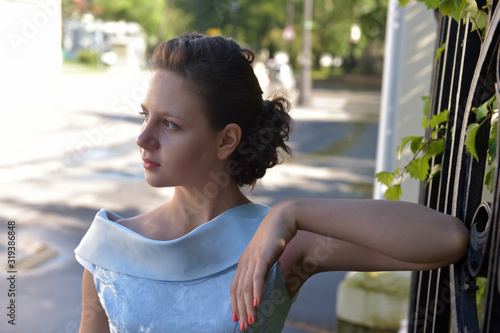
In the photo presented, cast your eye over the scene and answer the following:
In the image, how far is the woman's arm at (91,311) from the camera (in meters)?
1.45

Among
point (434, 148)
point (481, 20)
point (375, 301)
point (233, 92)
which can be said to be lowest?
point (375, 301)

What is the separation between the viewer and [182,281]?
1372 mm

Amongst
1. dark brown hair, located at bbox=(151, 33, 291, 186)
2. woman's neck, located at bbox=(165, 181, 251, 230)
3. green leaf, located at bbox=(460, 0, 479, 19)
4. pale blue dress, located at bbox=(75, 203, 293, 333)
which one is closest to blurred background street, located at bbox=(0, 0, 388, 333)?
dark brown hair, located at bbox=(151, 33, 291, 186)

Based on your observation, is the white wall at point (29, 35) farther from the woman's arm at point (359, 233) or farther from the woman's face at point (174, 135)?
the woman's arm at point (359, 233)

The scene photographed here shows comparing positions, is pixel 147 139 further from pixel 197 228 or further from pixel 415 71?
pixel 415 71

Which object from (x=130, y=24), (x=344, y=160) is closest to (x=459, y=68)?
(x=344, y=160)

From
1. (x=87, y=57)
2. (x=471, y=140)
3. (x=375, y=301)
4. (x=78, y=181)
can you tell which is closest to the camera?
(x=471, y=140)

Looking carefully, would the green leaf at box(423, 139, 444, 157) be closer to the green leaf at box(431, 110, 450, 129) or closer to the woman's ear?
the green leaf at box(431, 110, 450, 129)

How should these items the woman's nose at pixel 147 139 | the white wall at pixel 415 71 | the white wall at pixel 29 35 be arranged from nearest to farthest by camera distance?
the woman's nose at pixel 147 139 < the white wall at pixel 415 71 < the white wall at pixel 29 35

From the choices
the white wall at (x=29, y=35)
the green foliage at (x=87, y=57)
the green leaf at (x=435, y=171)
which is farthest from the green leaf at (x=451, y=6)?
the green foliage at (x=87, y=57)

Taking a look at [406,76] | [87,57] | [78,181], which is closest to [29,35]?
[78,181]

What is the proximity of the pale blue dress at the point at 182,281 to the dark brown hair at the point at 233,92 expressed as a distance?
0.59 feet

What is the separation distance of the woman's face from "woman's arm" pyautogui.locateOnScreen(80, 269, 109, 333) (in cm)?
33

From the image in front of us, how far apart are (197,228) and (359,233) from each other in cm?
45
